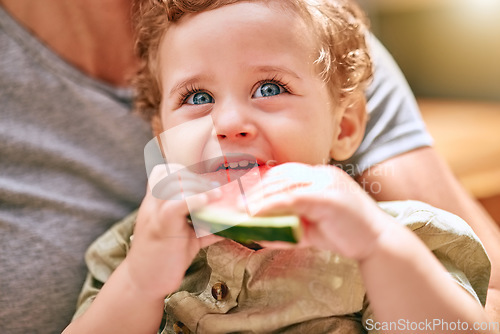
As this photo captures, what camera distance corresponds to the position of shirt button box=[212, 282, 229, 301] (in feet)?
3.14

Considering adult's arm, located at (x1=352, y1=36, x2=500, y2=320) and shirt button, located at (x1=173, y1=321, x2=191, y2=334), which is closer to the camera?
shirt button, located at (x1=173, y1=321, x2=191, y2=334)

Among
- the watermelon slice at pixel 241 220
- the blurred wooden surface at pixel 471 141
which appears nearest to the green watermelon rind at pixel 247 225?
the watermelon slice at pixel 241 220

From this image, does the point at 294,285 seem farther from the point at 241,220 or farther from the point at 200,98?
the point at 200,98

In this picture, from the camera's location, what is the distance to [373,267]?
30.3 inches

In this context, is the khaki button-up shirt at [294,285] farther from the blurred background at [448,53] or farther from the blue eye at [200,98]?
the blurred background at [448,53]

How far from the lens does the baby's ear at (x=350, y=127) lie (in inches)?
A: 44.4

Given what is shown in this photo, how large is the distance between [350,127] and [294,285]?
42cm

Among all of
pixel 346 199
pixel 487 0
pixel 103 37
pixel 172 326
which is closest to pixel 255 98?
pixel 346 199

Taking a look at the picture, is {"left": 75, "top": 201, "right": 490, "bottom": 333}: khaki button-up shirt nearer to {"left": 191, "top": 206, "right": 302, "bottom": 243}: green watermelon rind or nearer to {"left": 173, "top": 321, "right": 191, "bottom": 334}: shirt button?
{"left": 173, "top": 321, "right": 191, "bottom": 334}: shirt button

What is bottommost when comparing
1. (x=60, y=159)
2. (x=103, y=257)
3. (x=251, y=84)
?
(x=103, y=257)

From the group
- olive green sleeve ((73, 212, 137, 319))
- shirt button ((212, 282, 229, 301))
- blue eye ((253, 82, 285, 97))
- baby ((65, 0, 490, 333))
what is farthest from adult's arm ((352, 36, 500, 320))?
olive green sleeve ((73, 212, 137, 319))

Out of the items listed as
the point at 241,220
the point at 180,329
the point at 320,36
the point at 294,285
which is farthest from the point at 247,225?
the point at 320,36

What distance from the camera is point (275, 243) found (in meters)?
0.74

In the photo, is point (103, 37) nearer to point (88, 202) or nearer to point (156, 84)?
point (156, 84)
